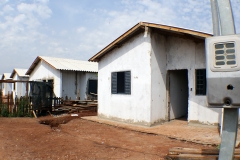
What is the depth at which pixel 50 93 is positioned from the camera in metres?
14.4

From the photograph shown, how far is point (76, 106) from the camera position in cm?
1572

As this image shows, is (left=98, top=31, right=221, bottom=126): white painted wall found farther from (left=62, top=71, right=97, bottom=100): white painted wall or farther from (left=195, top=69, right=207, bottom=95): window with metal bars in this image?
(left=62, top=71, right=97, bottom=100): white painted wall

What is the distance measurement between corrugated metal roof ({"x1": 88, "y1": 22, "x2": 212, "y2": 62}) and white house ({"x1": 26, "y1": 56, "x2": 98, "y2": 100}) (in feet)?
21.5

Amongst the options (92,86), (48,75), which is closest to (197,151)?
(92,86)

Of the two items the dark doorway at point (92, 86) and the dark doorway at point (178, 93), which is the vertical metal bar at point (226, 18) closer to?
the dark doorway at point (178, 93)

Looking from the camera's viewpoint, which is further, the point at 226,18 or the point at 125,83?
the point at 125,83

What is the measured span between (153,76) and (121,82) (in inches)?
79.7

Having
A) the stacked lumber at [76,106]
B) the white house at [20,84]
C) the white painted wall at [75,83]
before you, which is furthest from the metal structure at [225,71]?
the white house at [20,84]

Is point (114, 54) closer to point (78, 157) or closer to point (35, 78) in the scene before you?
point (78, 157)

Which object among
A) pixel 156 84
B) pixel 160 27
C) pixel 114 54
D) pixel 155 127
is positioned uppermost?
pixel 160 27

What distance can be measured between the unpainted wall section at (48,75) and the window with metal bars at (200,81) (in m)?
11.1

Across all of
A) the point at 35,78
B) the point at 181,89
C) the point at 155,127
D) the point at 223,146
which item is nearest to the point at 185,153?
the point at 223,146

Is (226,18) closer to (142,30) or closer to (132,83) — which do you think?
(142,30)

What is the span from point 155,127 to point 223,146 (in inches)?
272
